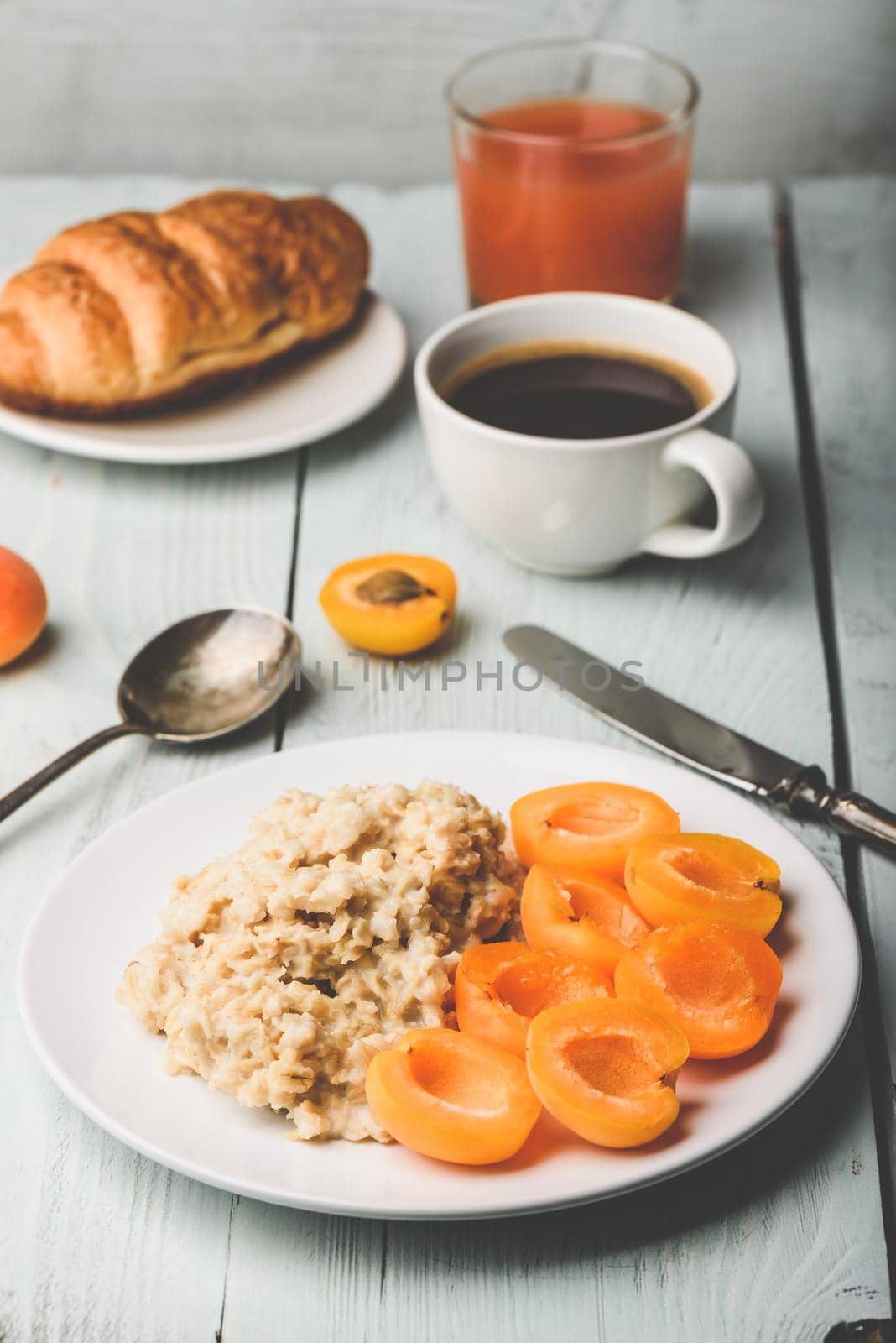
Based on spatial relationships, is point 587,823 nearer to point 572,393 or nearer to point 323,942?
point 323,942

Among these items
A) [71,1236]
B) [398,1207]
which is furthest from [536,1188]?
[71,1236]

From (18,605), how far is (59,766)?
0.22 m

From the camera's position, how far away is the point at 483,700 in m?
1.38

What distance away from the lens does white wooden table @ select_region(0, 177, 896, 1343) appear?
885mm

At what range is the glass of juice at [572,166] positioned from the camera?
1.67m

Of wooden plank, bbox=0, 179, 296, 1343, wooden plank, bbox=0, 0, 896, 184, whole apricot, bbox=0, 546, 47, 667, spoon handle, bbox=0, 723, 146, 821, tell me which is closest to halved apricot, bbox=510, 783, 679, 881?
wooden plank, bbox=0, 179, 296, 1343

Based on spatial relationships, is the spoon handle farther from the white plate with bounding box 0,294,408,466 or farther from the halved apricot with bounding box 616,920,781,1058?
the halved apricot with bounding box 616,920,781,1058

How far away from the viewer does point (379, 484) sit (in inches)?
65.4

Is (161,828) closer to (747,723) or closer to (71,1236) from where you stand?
(71,1236)

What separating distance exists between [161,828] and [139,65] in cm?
157

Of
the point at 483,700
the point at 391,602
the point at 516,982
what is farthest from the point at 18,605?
the point at 516,982

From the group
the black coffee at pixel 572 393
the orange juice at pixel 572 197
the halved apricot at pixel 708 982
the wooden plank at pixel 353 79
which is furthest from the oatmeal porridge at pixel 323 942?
the wooden plank at pixel 353 79

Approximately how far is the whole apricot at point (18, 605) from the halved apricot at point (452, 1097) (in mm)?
669

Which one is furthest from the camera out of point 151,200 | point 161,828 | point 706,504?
point 151,200
